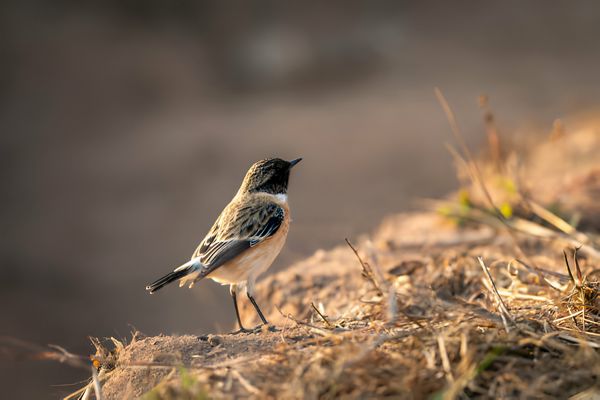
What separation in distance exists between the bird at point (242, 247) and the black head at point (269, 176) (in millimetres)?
146

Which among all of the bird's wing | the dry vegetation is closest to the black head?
the bird's wing

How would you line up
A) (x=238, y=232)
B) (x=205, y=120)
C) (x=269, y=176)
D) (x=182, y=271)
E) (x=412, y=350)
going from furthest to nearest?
(x=205, y=120)
(x=269, y=176)
(x=238, y=232)
(x=182, y=271)
(x=412, y=350)

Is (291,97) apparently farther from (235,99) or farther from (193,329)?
(193,329)

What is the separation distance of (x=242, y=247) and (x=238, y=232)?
7.7 inches

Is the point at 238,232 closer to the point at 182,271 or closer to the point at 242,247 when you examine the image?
the point at 242,247

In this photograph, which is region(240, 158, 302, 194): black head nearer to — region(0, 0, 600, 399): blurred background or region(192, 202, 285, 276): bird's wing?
region(192, 202, 285, 276): bird's wing

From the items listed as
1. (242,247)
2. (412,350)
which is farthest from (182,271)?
(412,350)

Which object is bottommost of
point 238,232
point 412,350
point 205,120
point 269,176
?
point 412,350

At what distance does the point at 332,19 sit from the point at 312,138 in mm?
7511

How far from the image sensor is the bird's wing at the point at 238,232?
16.9 ft

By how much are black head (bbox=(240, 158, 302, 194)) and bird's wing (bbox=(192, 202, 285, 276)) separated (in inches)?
13.0

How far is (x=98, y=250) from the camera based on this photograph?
42.4 ft

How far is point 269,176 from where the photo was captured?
5.92 meters

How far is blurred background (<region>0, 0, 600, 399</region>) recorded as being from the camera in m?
11.5
